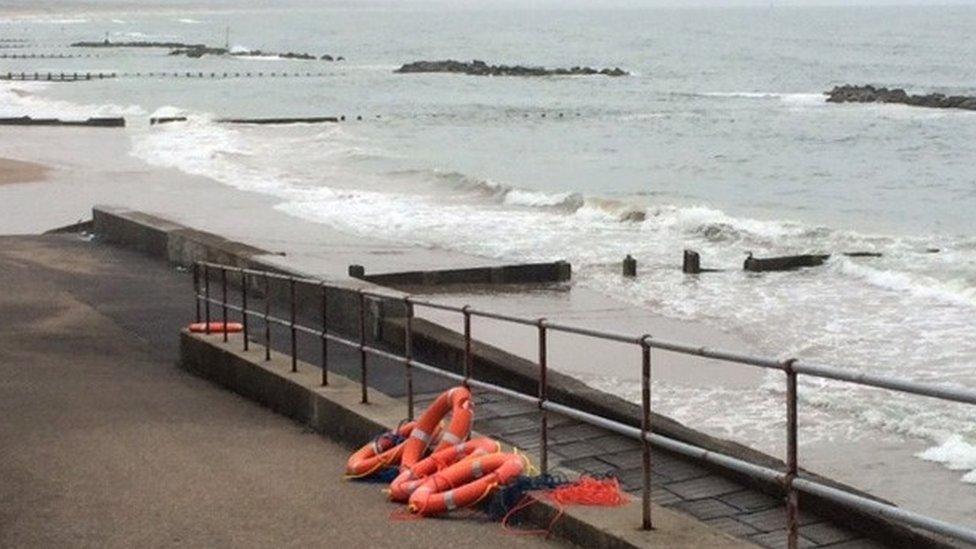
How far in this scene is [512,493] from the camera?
7766 mm

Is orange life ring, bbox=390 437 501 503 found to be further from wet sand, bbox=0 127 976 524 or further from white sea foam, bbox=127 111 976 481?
white sea foam, bbox=127 111 976 481

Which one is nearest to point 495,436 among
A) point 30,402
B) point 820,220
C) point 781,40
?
point 30,402

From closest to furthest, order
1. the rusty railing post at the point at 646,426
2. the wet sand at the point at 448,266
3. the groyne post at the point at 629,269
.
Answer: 1. the rusty railing post at the point at 646,426
2. the wet sand at the point at 448,266
3. the groyne post at the point at 629,269

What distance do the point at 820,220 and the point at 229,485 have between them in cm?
3086

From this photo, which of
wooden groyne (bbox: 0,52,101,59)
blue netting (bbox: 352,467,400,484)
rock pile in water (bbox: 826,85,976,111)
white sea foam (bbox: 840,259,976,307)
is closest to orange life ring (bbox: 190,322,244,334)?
blue netting (bbox: 352,467,400,484)

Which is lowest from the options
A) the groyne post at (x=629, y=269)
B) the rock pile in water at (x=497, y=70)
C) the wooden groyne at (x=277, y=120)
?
the groyne post at (x=629, y=269)

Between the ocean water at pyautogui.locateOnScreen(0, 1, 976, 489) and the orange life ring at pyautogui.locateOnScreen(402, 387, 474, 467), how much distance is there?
522 cm

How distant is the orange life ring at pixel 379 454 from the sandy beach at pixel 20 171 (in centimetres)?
3085

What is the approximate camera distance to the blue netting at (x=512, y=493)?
7.75 meters

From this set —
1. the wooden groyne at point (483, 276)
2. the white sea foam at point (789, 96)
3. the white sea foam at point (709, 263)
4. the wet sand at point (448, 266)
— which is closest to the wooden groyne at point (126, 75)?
the white sea foam at point (789, 96)

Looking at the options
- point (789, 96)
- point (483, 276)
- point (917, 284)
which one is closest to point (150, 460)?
point (483, 276)

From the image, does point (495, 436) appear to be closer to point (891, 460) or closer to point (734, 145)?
point (891, 460)

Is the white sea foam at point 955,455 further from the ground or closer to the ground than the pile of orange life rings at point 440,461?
closer to the ground

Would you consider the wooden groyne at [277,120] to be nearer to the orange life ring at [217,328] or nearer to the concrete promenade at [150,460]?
the concrete promenade at [150,460]
